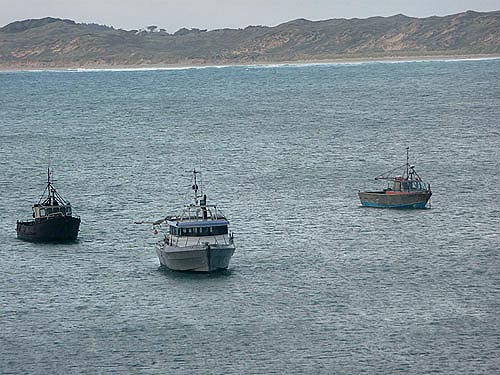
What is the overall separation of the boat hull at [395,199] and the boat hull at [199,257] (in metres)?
30.8

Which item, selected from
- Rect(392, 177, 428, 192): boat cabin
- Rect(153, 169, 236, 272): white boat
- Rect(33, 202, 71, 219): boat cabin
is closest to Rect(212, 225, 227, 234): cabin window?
Rect(153, 169, 236, 272): white boat

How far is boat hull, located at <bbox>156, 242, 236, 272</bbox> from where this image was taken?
98500 millimetres

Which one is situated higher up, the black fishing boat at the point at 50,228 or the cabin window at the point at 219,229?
the cabin window at the point at 219,229

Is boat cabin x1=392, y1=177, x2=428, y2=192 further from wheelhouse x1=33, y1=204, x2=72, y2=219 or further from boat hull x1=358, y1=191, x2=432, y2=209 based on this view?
wheelhouse x1=33, y1=204, x2=72, y2=219

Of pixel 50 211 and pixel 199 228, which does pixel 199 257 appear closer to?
pixel 199 228

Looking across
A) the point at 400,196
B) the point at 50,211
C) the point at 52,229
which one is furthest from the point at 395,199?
the point at 52,229

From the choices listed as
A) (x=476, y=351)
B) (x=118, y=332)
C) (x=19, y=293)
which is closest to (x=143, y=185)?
(x=19, y=293)

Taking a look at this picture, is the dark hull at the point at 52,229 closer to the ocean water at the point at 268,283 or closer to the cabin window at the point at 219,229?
the ocean water at the point at 268,283

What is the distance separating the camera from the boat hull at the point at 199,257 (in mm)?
98500

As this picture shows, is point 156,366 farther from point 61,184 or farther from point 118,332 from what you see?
point 61,184

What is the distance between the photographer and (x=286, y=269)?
99812 millimetres

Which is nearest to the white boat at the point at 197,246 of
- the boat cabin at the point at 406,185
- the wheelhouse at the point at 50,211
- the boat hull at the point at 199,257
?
the boat hull at the point at 199,257

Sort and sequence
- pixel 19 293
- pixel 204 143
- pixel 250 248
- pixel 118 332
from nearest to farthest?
pixel 118 332
pixel 19 293
pixel 250 248
pixel 204 143

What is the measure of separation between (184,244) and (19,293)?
13483mm
